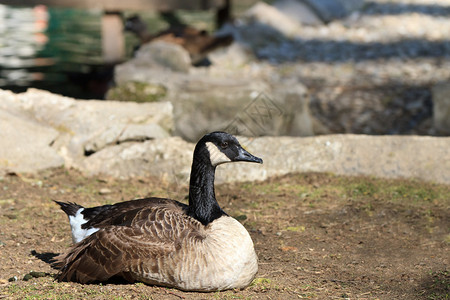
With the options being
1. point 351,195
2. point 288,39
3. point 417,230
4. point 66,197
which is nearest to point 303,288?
point 417,230

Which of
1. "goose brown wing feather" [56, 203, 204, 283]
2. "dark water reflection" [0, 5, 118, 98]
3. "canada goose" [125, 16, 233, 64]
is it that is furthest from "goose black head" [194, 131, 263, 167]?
"dark water reflection" [0, 5, 118, 98]

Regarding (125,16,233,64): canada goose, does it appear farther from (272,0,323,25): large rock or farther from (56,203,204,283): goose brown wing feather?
(56,203,204,283): goose brown wing feather

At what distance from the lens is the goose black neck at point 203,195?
14.8ft

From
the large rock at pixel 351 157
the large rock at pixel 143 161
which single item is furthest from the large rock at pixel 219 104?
the large rock at pixel 143 161

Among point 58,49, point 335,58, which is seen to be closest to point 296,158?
point 335,58

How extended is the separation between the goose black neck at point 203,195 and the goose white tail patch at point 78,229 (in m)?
0.81

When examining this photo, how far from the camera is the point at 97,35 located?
20688mm

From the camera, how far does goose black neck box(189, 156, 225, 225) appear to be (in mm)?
4512

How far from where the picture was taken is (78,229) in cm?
467

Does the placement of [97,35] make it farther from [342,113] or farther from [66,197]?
[66,197]

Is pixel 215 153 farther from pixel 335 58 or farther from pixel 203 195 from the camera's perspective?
pixel 335 58

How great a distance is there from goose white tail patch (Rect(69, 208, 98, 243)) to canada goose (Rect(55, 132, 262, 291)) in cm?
3

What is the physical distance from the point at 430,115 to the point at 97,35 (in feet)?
44.4

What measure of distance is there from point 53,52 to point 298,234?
1390 centimetres
